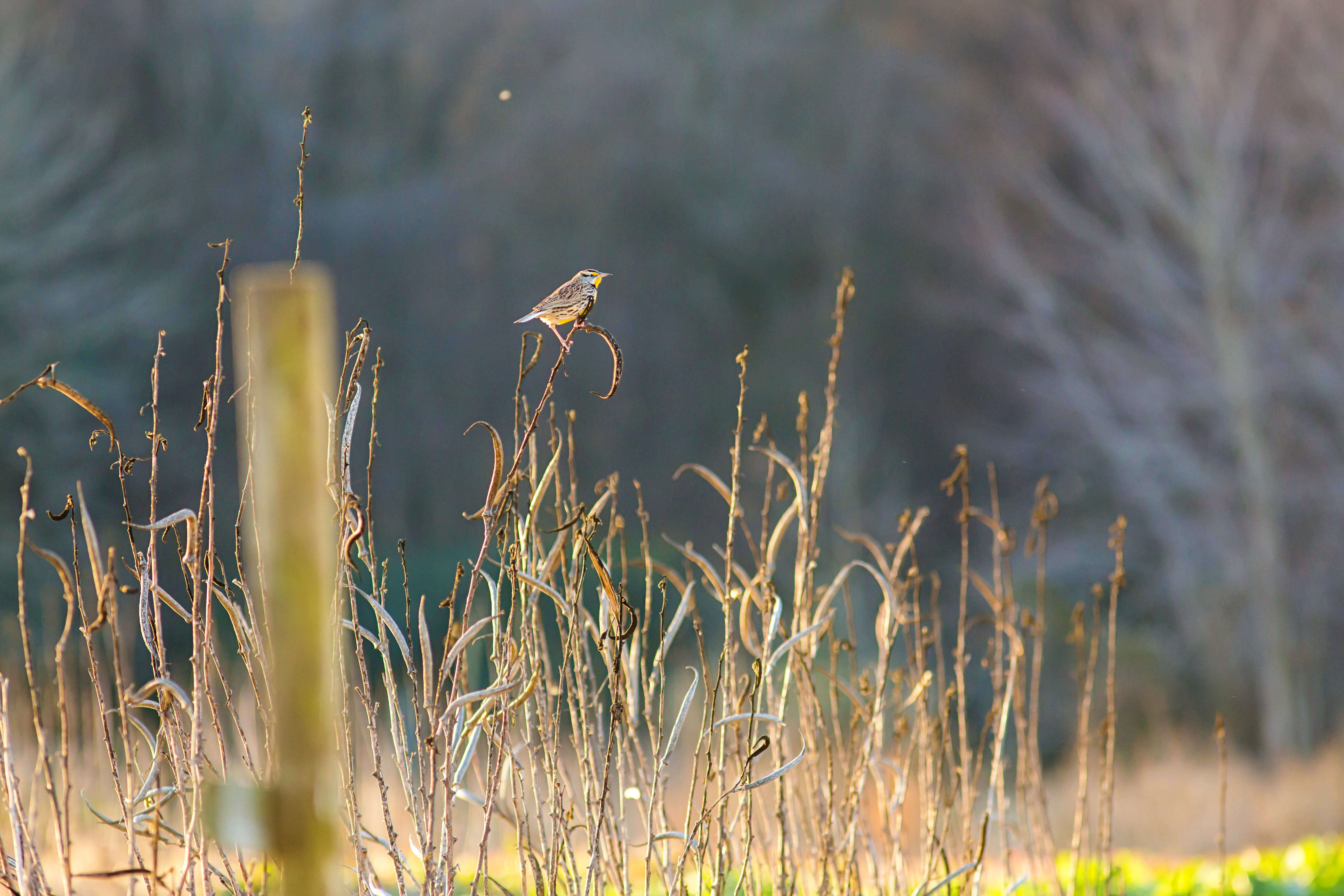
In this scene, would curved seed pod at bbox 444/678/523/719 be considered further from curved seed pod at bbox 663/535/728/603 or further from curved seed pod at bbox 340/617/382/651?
curved seed pod at bbox 663/535/728/603

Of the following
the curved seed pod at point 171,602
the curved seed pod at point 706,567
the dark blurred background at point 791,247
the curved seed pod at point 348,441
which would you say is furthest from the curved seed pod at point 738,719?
the dark blurred background at point 791,247

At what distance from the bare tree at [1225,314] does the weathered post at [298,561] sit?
9.42 m

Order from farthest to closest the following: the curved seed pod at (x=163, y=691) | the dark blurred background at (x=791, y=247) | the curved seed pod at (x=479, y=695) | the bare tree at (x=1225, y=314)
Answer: the bare tree at (x=1225, y=314) < the dark blurred background at (x=791, y=247) < the curved seed pod at (x=479, y=695) < the curved seed pod at (x=163, y=691)

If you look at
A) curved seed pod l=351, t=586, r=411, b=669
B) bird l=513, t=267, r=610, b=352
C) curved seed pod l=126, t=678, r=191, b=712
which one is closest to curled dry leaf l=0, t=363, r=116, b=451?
curved seed pod l=126, t=678, r=191, b=712

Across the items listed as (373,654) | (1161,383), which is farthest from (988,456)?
(373,654)

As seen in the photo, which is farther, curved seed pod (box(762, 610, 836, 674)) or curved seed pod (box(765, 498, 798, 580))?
curved seed pod (box(765, 498, 798, 580))

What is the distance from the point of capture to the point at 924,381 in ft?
40.1

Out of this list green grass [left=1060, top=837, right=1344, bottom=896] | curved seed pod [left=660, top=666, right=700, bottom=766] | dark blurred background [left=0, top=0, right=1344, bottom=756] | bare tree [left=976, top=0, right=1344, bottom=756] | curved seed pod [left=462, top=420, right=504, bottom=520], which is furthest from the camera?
bare tree [left=976, top=0, right=1344, bottom=756]

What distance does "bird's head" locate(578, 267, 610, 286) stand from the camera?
4.51 ft

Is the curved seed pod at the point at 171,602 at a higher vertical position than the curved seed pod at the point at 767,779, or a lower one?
higher

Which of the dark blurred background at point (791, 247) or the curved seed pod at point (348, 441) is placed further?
the dark blurred background at point (791, 247)

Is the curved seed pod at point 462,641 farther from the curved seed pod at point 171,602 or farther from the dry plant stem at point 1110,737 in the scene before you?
the dry plant stem at point 1110,737

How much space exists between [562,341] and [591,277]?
22 centimetres

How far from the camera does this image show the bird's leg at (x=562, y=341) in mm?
1175
